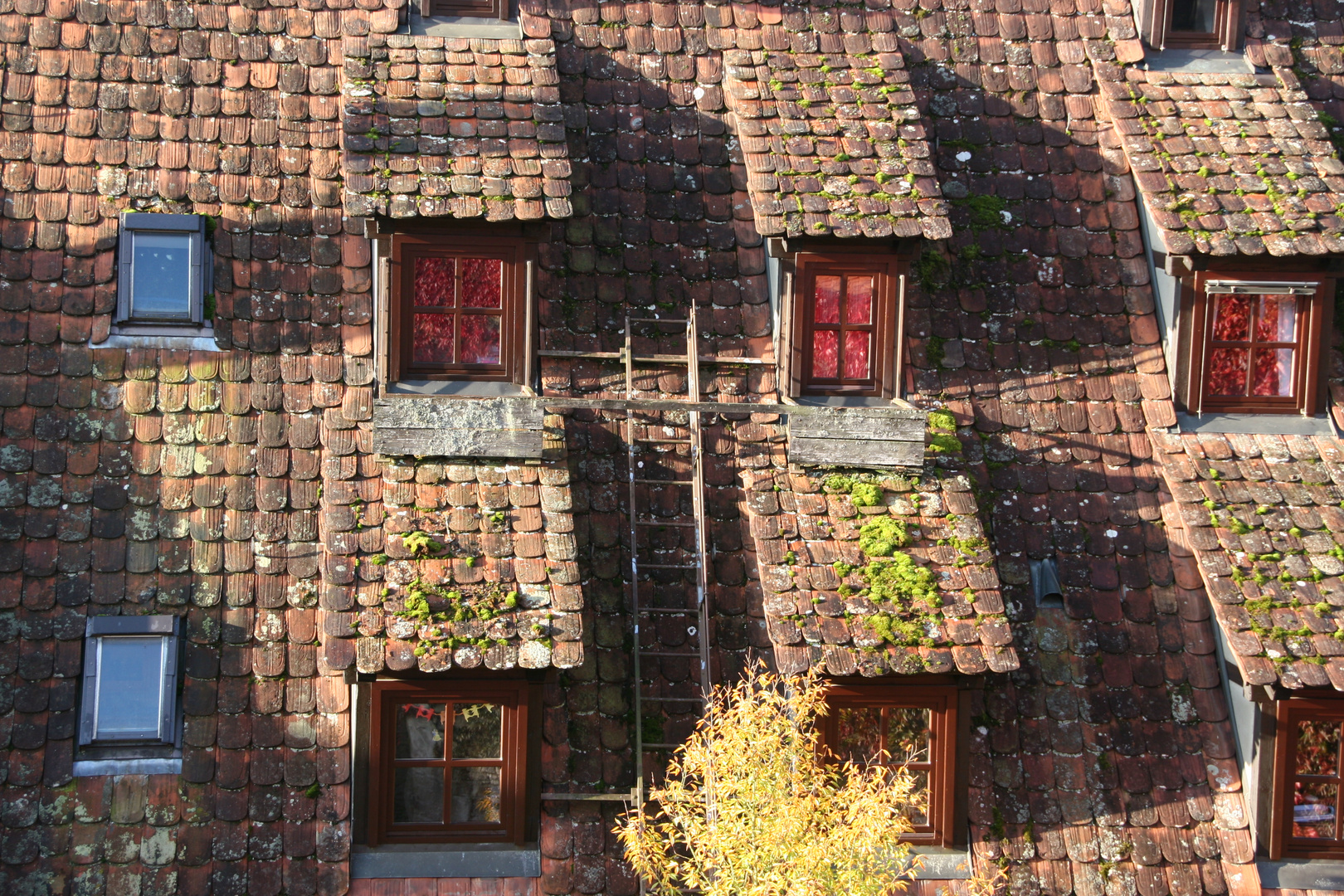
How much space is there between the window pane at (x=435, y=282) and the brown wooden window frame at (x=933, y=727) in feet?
12.3

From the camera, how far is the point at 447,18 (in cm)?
1112

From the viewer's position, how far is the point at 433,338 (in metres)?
9.89

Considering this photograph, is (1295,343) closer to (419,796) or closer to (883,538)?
(883,538)

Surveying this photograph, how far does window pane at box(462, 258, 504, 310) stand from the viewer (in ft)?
32.6

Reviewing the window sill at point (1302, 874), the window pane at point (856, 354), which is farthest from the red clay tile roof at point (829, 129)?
the window sill at point (1302, 874)

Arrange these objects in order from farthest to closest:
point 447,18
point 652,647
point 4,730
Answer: point 447,18 → point 652,647 → point 4,730

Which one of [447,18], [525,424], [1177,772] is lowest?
[1177,772]

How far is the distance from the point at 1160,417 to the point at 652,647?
4.16m

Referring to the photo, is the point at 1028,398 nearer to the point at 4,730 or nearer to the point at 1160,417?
the point at 1160,417

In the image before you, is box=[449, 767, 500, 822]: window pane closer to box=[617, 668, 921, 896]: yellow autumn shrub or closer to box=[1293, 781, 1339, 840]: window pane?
box=[617, 668, 921, 896]: yellow autumn shrub

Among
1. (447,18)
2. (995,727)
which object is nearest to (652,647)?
(995,727)

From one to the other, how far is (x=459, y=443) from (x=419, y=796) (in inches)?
90.5

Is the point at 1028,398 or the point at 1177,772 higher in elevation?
the point at 1028,398

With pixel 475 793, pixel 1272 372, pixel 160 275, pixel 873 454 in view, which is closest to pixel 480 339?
pixel 160 275
